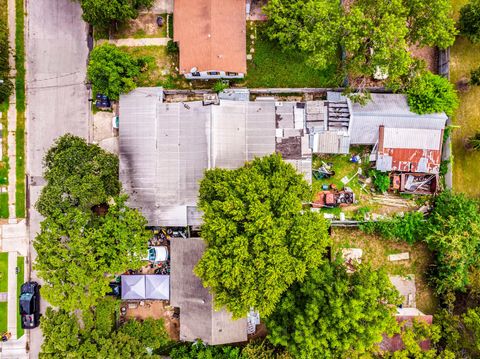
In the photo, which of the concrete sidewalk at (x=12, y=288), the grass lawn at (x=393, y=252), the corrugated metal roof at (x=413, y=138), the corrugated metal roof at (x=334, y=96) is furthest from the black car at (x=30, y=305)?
the corrugated metal roof at (x=413, y=138)

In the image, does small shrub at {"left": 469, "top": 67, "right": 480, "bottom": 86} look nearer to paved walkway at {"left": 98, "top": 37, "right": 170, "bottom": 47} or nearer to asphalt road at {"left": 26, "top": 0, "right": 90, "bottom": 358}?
paved walkway at {"left": 98, "top": 37, "right": 170, "bottom": 47}

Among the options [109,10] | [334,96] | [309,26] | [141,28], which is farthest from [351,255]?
[109,10]

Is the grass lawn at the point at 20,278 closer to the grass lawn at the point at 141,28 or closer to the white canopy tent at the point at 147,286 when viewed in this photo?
the white canopy tent at the point at 147,286

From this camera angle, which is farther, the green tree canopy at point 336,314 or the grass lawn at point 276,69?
the grass lawn at point 276,69

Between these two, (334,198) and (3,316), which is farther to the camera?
(3,316)

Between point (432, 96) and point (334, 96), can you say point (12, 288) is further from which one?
point (432, 96)

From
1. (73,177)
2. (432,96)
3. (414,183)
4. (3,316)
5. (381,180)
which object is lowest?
(3,316)

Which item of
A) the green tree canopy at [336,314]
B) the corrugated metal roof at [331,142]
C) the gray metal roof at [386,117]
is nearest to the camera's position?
the green tree canopy at [336,314]
